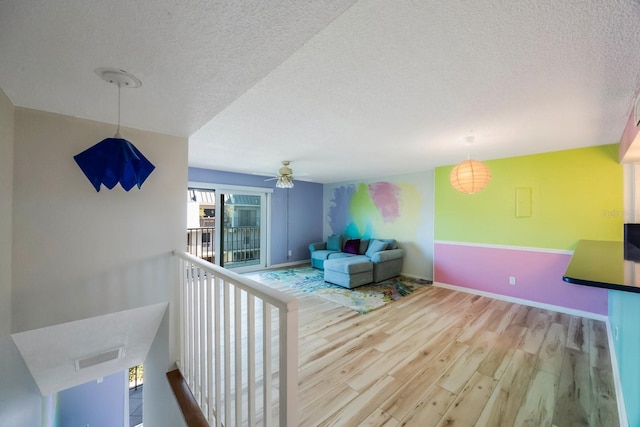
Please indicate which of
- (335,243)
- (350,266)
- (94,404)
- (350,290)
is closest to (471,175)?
(350,266)

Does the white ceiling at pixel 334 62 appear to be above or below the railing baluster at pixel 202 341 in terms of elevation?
above

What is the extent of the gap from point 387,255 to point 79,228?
14.2ft

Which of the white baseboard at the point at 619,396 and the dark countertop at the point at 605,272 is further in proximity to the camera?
the white baseboard at the point at 619,396

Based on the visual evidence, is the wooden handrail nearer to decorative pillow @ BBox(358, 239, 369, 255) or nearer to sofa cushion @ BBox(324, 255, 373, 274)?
sofa cushion @ BBox(324, 255, 373, 274)

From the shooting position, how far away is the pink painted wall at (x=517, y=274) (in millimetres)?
3124

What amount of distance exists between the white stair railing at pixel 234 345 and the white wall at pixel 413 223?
3.61 m

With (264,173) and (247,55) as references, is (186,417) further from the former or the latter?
(264,173)

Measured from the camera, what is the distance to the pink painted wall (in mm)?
3124

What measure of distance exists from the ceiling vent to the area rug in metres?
2.52

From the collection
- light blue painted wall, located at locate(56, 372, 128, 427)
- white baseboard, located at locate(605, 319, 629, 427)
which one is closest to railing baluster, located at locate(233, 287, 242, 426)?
white baseboard, located at locate(605, 319, 629, 427)

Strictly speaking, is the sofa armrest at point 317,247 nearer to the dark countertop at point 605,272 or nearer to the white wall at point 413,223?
the white wall at point 413,223

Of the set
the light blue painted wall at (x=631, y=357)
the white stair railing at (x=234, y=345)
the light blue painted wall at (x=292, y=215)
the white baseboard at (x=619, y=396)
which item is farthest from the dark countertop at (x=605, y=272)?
the light blue painted wall at (x=292, y=215)

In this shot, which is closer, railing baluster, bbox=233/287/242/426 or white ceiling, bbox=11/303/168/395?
railing baluster, bbox=233/287/242/426

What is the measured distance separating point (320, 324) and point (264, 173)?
12.0 ft
